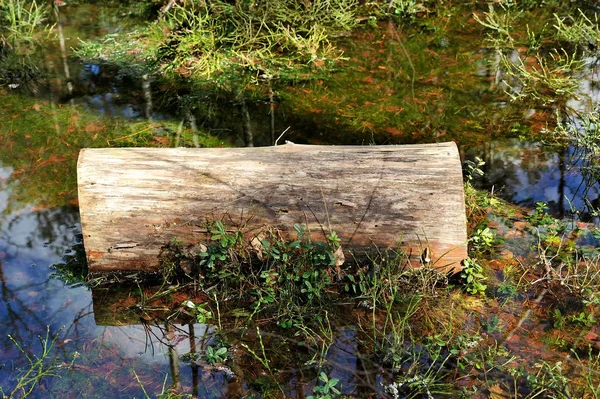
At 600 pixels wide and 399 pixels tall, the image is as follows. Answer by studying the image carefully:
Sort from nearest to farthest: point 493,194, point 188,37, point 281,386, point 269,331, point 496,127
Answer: point 281,386 < point 269,331 < point 493,194 < point 496,127 < point 188,37

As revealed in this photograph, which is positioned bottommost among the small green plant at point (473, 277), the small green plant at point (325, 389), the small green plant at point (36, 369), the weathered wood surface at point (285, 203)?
the small green plant at point (36, 369)

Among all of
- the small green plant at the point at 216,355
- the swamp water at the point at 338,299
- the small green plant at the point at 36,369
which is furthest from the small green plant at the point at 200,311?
the small green plant at the point at 36,369

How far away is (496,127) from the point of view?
241 inches

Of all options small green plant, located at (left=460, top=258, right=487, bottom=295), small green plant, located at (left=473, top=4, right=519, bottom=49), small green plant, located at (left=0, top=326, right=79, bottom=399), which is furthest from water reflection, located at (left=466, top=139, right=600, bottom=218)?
small green plant, located at (left=0, top=326, right=79, bottom=399)

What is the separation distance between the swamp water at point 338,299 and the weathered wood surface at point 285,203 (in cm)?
40

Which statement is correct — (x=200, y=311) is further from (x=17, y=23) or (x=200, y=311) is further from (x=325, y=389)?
(x=17, y=23)

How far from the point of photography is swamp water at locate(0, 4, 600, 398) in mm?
3566

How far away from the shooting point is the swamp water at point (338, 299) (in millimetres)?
3566

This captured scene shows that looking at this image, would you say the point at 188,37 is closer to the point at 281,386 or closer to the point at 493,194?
the point at 493,194

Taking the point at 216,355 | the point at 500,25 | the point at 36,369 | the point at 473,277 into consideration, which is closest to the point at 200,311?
the point at 216,355

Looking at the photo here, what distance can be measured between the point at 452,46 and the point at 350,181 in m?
4.36

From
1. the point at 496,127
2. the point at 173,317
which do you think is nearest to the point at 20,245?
the point at 173,317

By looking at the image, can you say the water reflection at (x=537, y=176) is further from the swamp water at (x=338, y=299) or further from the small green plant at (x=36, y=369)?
the small green plant at (x=36, y=369)

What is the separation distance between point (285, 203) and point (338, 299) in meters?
0.71
